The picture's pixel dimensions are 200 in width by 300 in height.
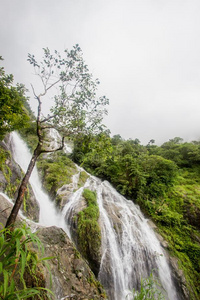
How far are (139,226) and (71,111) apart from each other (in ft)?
31.4

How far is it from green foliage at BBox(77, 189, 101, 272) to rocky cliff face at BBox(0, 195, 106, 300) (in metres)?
3.36

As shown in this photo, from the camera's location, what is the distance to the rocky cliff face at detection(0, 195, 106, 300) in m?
2.97

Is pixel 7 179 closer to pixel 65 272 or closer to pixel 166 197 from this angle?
pixel 65 272

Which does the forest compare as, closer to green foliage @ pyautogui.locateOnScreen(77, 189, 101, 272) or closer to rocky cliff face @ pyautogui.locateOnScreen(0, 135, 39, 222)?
rocky cliff face @ pyautogui.locateOnScreen(0, 135, 39, 222)

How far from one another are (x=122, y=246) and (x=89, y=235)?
2387mm

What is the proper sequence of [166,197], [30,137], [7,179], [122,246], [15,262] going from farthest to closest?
1. [30,137]
2. [166,197]
3. [122,246]
4. [7,179]
5. [15,262]

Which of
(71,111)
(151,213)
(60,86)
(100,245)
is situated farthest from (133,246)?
(60,86)

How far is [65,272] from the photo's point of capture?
343 cm

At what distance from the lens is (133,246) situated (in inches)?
318

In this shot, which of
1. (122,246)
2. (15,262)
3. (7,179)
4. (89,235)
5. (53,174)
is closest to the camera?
(15,262)

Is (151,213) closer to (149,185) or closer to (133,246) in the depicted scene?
(149,185)

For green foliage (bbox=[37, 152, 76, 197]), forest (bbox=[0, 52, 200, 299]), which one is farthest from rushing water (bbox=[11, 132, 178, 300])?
forest (bbox=[0, 52, 200, 299])

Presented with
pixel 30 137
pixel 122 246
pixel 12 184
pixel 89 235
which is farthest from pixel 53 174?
pixel 30 137

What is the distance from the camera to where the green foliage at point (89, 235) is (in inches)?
268
